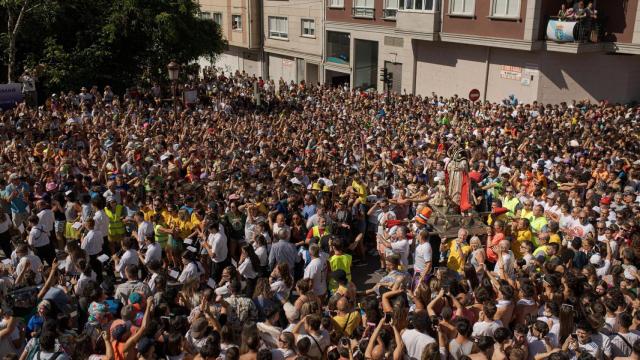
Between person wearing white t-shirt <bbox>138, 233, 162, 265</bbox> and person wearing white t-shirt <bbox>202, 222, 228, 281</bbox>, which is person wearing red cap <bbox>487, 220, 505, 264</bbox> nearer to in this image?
person wearing white t-shirt <bbox>202, 222, 228, 281</bbox>

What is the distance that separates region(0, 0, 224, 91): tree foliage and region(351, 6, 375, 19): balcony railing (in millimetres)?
9034

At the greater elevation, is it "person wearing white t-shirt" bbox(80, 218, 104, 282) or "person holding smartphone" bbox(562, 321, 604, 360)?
"person holding smartphone" bbox(562, 321, 604, 360)

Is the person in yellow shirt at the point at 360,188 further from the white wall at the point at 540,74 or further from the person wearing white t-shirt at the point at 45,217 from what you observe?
the white wall at the point at 540,74

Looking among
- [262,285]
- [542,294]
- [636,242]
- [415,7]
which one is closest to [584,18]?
[415,7]

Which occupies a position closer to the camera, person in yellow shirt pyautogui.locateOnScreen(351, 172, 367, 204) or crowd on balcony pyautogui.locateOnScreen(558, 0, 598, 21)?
person in yellow shirt pyautogui.locateOnScreen(351, 172, 367, 204)

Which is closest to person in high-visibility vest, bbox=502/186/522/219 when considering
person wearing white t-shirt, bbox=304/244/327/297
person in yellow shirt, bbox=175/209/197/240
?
person wearing white t-shirt, bbox=304/244/327/297

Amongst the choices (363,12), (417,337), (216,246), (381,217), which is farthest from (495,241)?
(363,12)

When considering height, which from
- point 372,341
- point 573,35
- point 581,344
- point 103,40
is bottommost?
point 581,344

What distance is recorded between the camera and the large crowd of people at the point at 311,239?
19.5 ft

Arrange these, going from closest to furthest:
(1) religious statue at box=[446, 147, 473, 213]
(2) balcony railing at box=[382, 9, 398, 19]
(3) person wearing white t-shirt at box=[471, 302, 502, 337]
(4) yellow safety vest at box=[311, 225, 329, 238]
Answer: (3) person wearing white t-shirt at box=[471, 302, 502, 337], (4) yellow safety vest at box=[311, 225, 329, 238], (1) religious statue at box=[446, 147, 473, 213], (2) balcony railing at box=[382, 9, 398, 19]

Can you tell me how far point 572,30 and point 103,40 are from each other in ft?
64.3

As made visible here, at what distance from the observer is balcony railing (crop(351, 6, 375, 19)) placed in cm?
3099

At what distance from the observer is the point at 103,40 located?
25.8 metres

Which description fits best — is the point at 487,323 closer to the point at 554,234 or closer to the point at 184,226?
the point at 554,234
